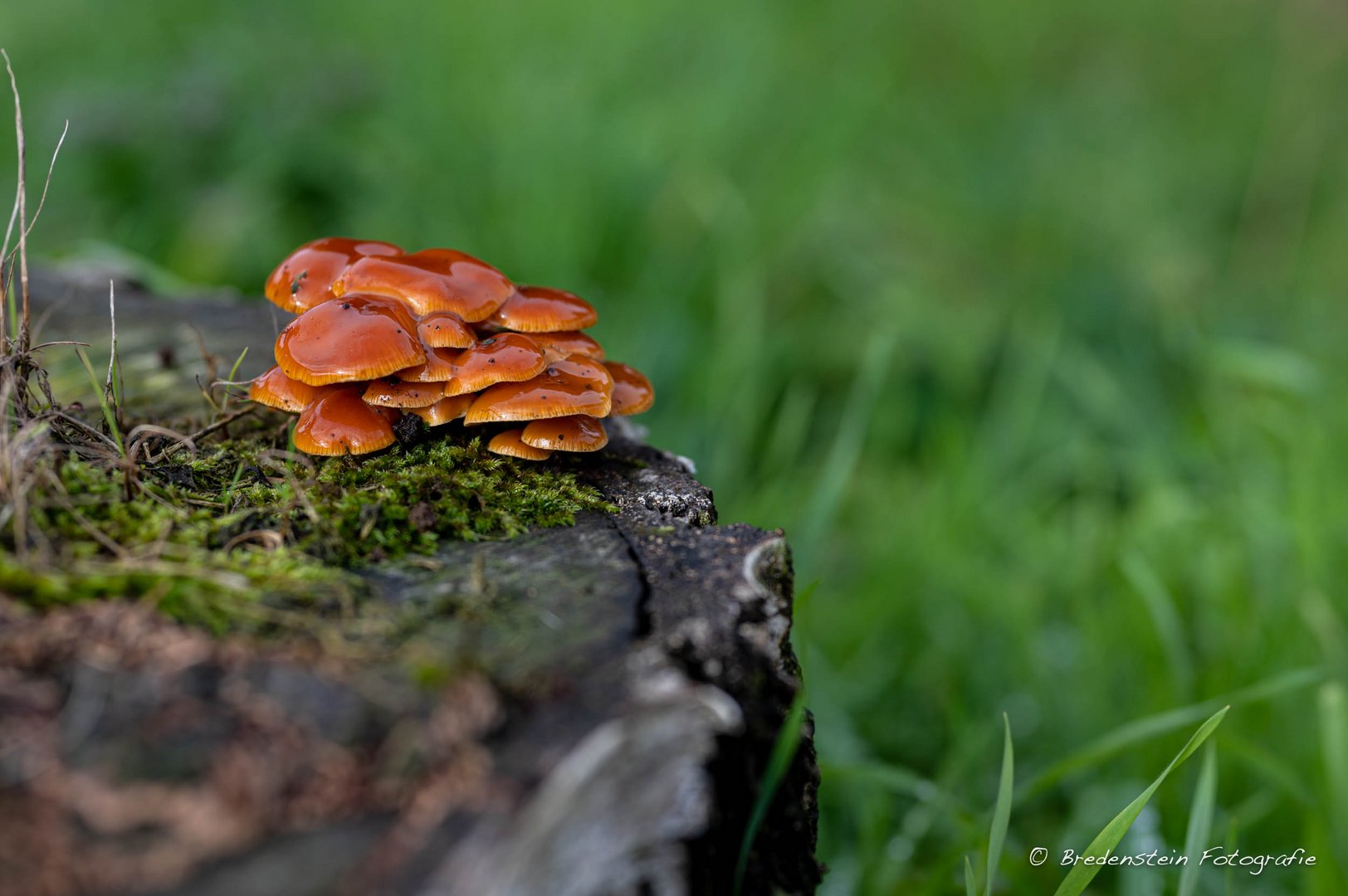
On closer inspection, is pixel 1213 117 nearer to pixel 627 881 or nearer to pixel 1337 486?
pixel 1337 486

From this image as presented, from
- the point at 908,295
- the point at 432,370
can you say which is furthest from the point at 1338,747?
the point at 908,295

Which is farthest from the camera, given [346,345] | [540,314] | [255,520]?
[540,314]

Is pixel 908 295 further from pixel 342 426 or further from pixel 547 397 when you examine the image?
pixel 342 426

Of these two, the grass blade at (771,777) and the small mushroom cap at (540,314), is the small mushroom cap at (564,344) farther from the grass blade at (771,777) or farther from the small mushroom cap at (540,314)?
the grass blade at (771,777)

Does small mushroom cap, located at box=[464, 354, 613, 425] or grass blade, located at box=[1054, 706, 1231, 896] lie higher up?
small mushroom cap, located at box=[464, 354, 613, 425]

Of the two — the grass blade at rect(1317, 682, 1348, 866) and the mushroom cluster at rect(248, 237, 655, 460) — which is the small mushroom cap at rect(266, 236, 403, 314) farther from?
the grass blade at rect(1317, 682, 1348, 866)

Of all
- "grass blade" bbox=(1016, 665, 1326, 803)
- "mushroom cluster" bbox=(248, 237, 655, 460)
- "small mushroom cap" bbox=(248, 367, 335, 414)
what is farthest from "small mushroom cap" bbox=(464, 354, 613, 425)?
"grass blade" bbox=(1016, 665, 1326, 803)
